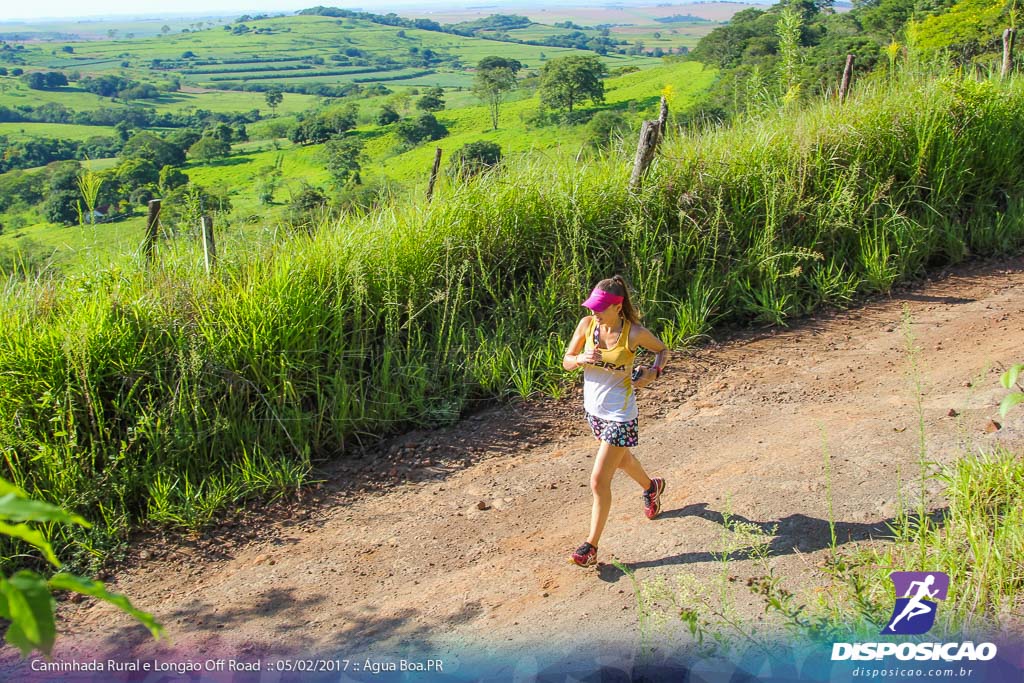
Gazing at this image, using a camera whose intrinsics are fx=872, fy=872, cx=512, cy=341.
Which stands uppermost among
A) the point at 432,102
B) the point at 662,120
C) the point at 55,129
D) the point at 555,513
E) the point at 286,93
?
the point at 286,93

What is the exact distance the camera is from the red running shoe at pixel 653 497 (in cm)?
448

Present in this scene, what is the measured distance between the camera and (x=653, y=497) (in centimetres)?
448

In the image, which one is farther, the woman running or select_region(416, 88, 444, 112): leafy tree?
select_region(416, 88, 444, 112): leafy tree

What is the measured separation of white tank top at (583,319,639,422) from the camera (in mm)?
4035

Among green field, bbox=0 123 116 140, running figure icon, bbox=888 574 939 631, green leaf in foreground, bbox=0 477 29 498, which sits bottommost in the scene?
running figure icon, bbox=888 574 939 631

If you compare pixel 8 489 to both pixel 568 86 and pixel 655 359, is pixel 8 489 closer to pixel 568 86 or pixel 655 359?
pixel 655 359

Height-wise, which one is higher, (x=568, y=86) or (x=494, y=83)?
(x=494, y=83)

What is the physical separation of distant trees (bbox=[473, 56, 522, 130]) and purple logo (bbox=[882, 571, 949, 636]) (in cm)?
2924

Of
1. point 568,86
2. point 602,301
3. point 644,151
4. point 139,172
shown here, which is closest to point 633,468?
point 602,301

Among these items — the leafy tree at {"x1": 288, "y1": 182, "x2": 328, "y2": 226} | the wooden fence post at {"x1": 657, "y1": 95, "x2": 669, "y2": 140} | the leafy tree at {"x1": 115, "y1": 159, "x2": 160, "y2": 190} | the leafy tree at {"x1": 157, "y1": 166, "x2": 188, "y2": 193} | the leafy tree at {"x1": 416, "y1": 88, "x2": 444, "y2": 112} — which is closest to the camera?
the leafy tree at {"x1": 288, "y1": 182, "x2": 328, "y2": 226}

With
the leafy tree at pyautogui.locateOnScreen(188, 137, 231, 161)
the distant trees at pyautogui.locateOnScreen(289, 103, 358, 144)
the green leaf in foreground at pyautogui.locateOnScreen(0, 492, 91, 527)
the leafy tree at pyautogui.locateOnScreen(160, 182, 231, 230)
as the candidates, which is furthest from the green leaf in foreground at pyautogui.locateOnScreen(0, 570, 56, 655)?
the distant trees at pyautogui.locateOnScreen(289, 103, 358, 144)

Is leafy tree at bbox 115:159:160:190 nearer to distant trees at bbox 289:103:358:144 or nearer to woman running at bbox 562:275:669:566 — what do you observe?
woman running at bbox 562:275:669:566

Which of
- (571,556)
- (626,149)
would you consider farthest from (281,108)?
(571,556)

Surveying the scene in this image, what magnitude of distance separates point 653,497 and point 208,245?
3378mm
